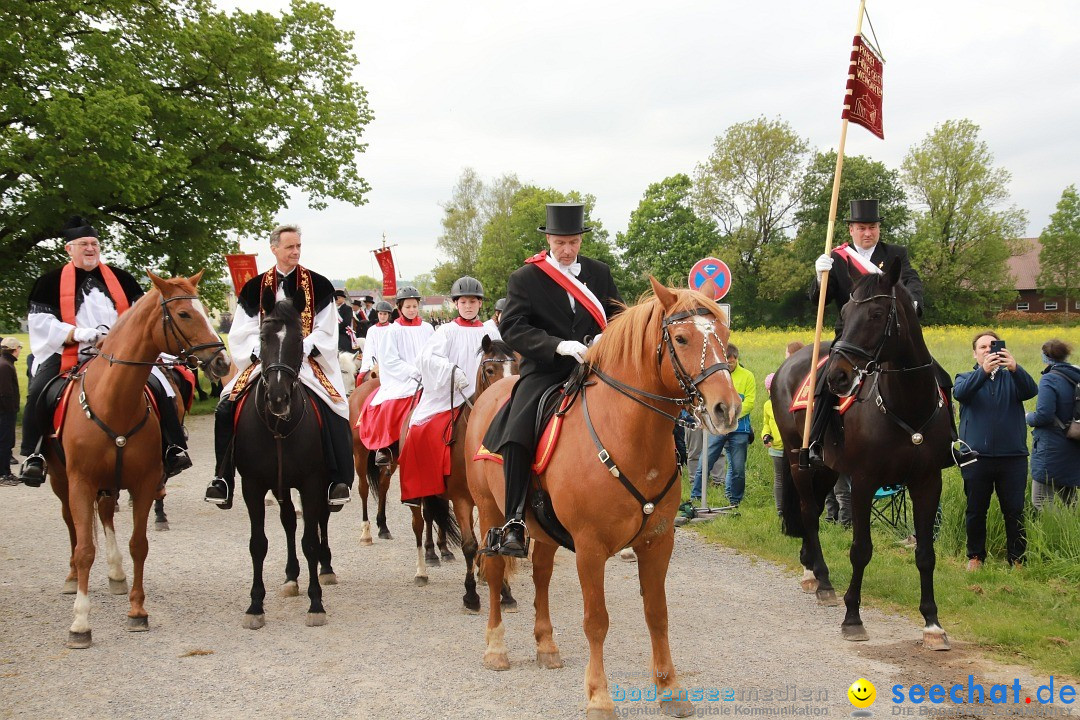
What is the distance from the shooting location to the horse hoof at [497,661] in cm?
576

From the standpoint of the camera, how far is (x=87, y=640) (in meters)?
6.29

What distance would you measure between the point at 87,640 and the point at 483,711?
330 centimetres

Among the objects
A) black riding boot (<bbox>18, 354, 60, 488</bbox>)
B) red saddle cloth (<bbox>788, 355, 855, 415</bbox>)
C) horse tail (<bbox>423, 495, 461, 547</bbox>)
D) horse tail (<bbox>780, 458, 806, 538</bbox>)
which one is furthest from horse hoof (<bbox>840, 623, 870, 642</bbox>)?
black riding boot (<bbox>18, 354, 60, 488</bbox>)

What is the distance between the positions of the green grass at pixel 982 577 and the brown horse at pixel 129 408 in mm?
5848

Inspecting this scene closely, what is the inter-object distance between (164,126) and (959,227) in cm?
5427

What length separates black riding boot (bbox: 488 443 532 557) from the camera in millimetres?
5273

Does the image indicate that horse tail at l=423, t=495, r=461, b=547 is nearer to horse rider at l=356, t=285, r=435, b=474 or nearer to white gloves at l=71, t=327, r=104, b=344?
horse rider at l=356, t=285, r=435, b=474

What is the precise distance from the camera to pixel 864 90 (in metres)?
7.21

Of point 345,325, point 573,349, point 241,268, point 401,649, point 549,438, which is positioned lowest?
point 401,649

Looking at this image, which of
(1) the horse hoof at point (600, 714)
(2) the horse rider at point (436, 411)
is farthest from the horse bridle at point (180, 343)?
(1) the horse hoof at point (600, 714)

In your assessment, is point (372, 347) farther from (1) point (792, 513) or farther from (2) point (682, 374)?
(2) point (682, 374)

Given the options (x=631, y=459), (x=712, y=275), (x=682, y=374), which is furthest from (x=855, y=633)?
(x=712, y=275)

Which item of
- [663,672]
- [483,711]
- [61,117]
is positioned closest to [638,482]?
[663,672]

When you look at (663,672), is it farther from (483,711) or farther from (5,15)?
(5,15)
